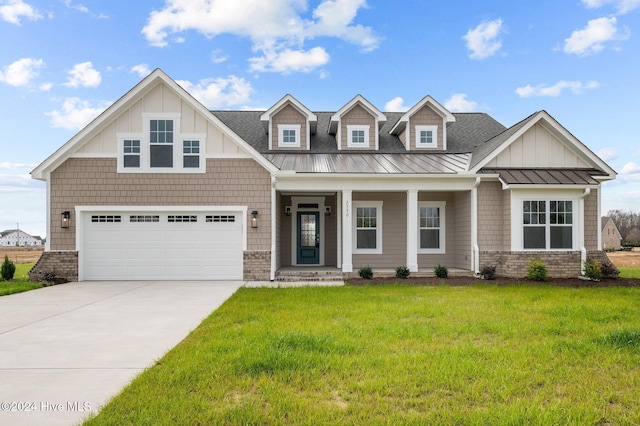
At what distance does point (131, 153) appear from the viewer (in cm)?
1333

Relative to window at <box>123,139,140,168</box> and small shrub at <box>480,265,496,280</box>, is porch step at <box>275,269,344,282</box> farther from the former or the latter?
window at <box>123,139,140,168</box>

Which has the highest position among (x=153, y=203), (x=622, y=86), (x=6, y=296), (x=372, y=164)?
(x=622, y=86)

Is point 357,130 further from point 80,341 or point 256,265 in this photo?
point 80,341

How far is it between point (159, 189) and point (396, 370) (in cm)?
1097

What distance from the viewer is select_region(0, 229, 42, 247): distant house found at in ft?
358

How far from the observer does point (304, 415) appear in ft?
11.3

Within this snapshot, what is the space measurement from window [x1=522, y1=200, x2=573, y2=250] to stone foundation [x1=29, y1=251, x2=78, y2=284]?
14.4m

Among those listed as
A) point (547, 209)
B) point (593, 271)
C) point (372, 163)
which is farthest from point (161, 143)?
point (593, 271)

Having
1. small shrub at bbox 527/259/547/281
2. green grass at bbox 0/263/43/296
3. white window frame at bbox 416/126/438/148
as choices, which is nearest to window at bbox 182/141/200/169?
green grass at bbox 0/263/43/296

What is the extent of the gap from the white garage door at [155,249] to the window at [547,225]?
9245 millimetres

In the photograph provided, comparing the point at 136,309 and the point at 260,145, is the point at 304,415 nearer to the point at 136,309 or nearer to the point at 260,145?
the point at 136,309

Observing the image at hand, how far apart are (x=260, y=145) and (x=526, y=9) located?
10.8 metres

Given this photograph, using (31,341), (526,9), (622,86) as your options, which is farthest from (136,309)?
(622,86)

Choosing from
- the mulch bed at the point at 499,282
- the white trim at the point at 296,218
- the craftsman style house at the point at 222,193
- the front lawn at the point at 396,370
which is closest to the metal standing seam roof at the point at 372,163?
the craftsman style house at the point at 222,193
